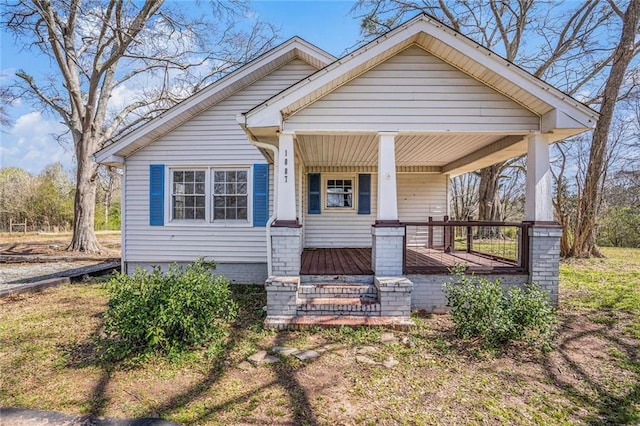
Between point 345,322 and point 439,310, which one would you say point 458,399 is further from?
point 439,310

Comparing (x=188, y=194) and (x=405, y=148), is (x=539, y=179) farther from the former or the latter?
(x=188, y=194)

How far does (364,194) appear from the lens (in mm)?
9445

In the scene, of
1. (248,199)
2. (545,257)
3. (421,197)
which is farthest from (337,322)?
(421,197)

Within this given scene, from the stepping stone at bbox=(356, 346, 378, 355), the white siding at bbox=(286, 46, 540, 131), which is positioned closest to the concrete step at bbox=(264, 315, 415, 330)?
the stepping stone at bbox=(356, 346, 378, 355)

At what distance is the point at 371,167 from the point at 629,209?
1642 centimetres

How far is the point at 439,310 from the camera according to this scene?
17.9 ft

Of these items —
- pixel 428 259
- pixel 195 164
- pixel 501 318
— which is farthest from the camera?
pixel 195 164

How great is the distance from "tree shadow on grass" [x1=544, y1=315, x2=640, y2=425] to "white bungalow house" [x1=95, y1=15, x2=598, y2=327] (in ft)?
3.35

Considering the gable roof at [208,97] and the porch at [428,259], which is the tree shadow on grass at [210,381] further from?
the gable roof at [208,97]

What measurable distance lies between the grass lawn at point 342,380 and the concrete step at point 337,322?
154 mm

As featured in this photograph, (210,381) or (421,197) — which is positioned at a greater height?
(421,197)

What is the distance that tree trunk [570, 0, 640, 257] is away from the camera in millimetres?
9668

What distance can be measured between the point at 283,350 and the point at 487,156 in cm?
603

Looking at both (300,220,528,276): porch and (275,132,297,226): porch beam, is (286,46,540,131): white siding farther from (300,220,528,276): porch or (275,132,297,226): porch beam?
(300,220,528,276): porch
